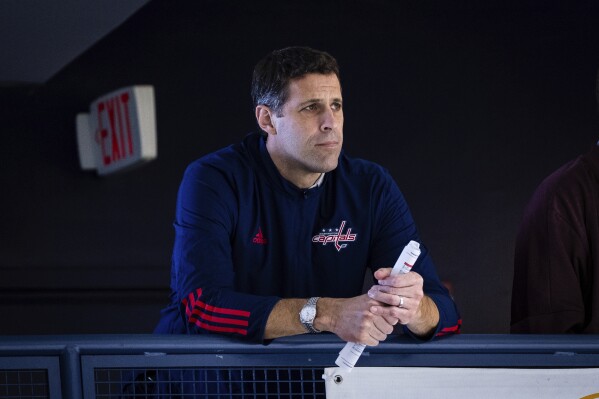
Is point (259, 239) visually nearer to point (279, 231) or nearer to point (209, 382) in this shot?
point (279, 231)

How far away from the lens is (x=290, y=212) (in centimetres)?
230

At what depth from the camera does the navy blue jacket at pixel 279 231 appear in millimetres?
2182

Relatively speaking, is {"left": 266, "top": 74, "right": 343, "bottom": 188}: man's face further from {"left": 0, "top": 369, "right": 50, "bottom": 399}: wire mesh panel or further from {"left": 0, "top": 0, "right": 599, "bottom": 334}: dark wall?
{"left": 0, "top": 0, "right": 599, "bottom": 334}: dark wall

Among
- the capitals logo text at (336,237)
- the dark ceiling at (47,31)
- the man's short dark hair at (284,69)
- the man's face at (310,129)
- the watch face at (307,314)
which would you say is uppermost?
the dark ceiling at (47,31)

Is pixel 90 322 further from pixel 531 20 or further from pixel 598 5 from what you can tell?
pixel 598 5

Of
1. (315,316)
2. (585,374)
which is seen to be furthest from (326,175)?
(585,374)

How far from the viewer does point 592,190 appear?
213 cm

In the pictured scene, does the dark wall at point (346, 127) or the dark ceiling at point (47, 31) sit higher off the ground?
the dark ceiling at point (47, 31)

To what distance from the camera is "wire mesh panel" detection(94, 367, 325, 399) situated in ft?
5.97

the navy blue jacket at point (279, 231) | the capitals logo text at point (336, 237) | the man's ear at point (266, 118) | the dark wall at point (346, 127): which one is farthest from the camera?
the dark wall at point (346, 127)

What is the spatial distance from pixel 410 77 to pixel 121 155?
5.11ft

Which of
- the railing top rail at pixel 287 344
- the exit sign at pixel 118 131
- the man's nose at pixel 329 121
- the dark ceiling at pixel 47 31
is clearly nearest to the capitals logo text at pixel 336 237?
the man's nose at pixel 329 121

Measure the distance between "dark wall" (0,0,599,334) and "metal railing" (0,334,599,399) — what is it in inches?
121

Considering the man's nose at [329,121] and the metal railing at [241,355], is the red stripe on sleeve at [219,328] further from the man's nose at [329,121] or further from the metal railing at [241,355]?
the man's nose at [329,121]
